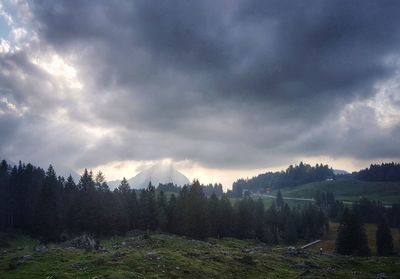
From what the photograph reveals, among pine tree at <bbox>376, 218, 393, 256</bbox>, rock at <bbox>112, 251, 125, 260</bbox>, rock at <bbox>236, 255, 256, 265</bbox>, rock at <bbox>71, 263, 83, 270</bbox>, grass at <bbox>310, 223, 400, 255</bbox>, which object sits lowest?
grass at <bbox>310, 223, 400, 255</bbox>

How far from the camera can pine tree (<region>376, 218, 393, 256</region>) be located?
130m

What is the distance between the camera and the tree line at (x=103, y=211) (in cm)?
11331

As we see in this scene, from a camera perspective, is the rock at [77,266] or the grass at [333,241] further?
the grass at [333,241]

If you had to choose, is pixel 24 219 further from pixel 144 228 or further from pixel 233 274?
pixel 233 274

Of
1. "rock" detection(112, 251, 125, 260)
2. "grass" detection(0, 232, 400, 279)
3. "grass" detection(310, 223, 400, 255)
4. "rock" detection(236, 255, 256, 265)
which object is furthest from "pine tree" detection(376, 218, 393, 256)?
"rock" detection(112, 251, 125, 260)

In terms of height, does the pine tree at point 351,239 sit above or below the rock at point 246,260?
below

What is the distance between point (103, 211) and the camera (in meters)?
114

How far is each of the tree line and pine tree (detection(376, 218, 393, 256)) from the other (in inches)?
1628

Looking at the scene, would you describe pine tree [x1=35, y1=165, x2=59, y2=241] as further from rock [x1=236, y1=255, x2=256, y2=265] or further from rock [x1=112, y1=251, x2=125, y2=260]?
rock [x1=236, y1=255, x2=256, y2=265]

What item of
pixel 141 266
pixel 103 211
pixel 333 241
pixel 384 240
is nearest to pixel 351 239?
pixel 384 240

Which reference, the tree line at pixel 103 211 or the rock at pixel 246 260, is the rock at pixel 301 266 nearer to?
the rock at pixel 246 260

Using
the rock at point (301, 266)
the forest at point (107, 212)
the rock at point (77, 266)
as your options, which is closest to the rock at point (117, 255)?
the rock at point (77, 266)

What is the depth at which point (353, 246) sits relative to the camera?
113750mm

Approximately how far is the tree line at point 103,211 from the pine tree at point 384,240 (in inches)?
1628
